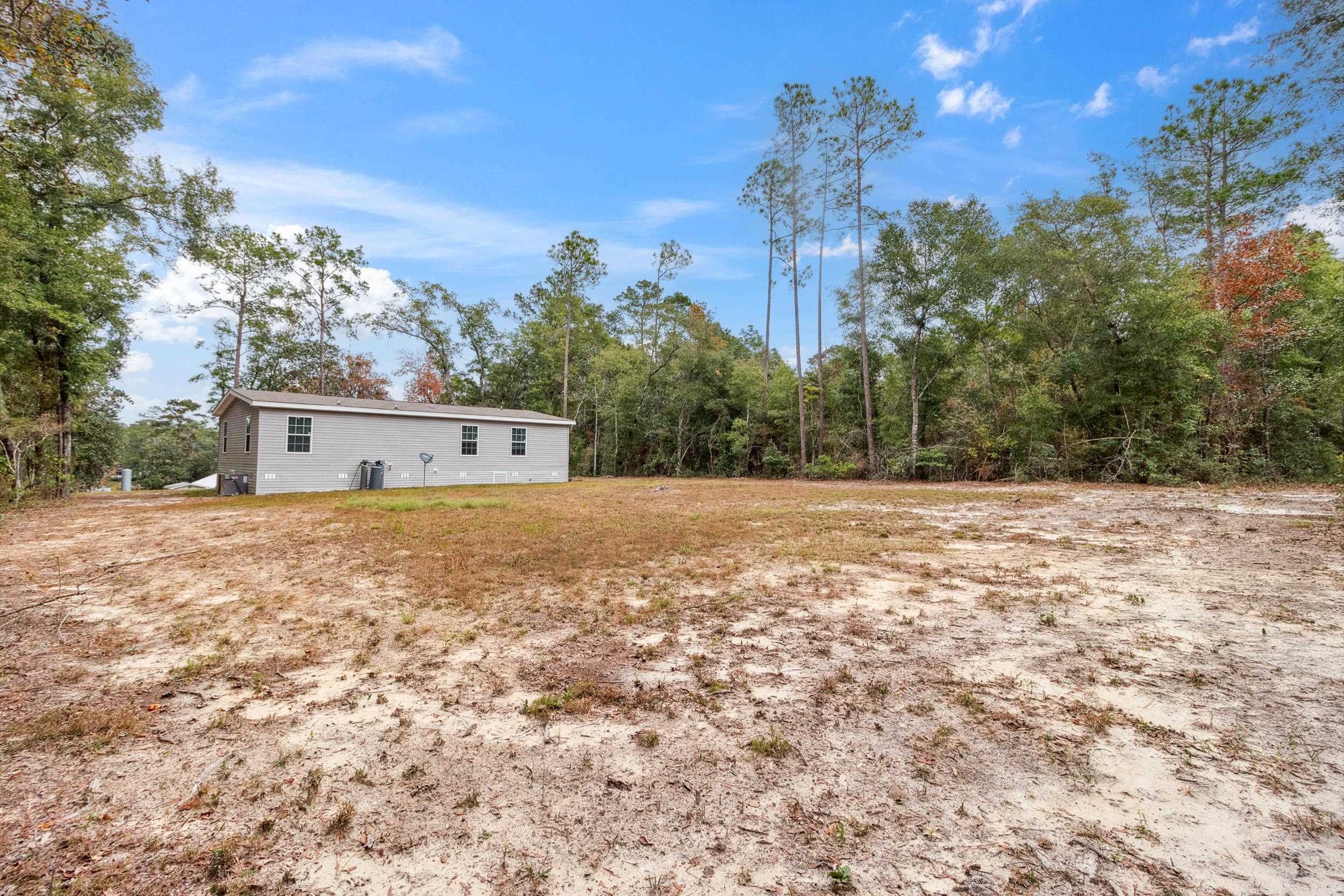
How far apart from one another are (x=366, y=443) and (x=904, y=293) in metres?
18.1

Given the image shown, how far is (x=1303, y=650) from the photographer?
8.72 feet

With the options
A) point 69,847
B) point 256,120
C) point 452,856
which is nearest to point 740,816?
point 452,856

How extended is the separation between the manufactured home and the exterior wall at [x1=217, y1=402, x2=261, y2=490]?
43 mm

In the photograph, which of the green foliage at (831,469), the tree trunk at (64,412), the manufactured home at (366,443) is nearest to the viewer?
the tree trunk at (64,412)

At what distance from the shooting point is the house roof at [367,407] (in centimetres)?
1303

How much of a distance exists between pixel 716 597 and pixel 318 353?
91.0ft

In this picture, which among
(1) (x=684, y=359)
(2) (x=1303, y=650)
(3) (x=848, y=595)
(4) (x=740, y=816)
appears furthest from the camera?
(1) (x=684, y=359)

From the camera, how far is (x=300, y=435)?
13.1 meters

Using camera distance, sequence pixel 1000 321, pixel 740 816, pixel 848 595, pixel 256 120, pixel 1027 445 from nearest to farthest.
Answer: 1. pixel 740 816
2. pixel 848 595
3. pixel 256 120
4. pixel 1027 445
5. pixel 1000 321

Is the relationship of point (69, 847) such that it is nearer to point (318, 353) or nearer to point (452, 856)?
point (452, 856)

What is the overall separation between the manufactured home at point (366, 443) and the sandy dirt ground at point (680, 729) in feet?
30.0

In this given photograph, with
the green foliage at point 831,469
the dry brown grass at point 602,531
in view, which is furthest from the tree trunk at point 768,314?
the dry brown grass at point 602,531

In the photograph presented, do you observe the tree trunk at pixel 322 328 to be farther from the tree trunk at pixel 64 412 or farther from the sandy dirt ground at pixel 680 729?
the sandy dirt ground at pixel 680 729

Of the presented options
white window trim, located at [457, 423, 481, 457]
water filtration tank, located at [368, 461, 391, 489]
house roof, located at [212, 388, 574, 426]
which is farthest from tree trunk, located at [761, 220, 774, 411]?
water filtration tank, located at [368, 461, 391, 489]
